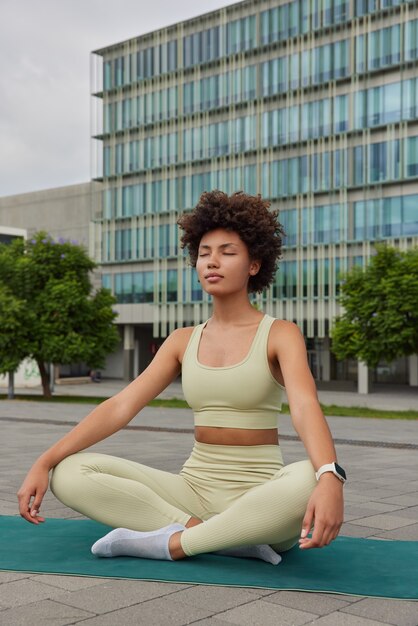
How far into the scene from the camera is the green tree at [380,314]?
27703 millimetres

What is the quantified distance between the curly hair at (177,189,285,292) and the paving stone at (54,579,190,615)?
1999mm

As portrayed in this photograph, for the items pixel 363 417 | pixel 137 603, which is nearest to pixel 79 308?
→ pixel 363 417

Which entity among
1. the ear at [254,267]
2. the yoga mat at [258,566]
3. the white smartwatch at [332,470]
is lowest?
the yoga mat at [258,566]

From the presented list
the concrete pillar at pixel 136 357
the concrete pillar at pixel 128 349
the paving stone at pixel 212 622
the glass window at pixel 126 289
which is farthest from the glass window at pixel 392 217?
the paving stone at pixel 212 622

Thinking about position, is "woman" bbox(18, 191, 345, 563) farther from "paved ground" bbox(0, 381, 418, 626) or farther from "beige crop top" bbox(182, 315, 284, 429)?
"paved ground" bbox(0, 381, 418, 626)

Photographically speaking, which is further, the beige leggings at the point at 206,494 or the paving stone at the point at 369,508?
the paving stone at the point at 369,508

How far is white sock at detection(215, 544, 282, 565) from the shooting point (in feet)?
14.8

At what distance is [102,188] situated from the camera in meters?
62.2

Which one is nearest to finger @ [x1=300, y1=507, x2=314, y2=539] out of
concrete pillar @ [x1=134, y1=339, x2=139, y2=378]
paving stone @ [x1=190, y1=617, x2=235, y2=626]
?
paving stone @ [x1=190, y1=617, x2=235, y2=626]

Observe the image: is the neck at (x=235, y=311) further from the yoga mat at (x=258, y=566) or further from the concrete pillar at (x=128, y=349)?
the concrete pillar at (x=128, y=349)

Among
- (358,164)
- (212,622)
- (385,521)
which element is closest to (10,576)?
(212,622)

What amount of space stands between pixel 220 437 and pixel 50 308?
25.6 m

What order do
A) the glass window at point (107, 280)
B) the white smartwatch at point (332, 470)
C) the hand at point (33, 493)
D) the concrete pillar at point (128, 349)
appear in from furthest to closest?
the glass window at point (107, 280)
the concrete pillar at point (128, 349)
the hand at point (33, 493)
the white smartwatch at point (332, 470)

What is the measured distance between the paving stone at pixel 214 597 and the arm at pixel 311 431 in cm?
46
